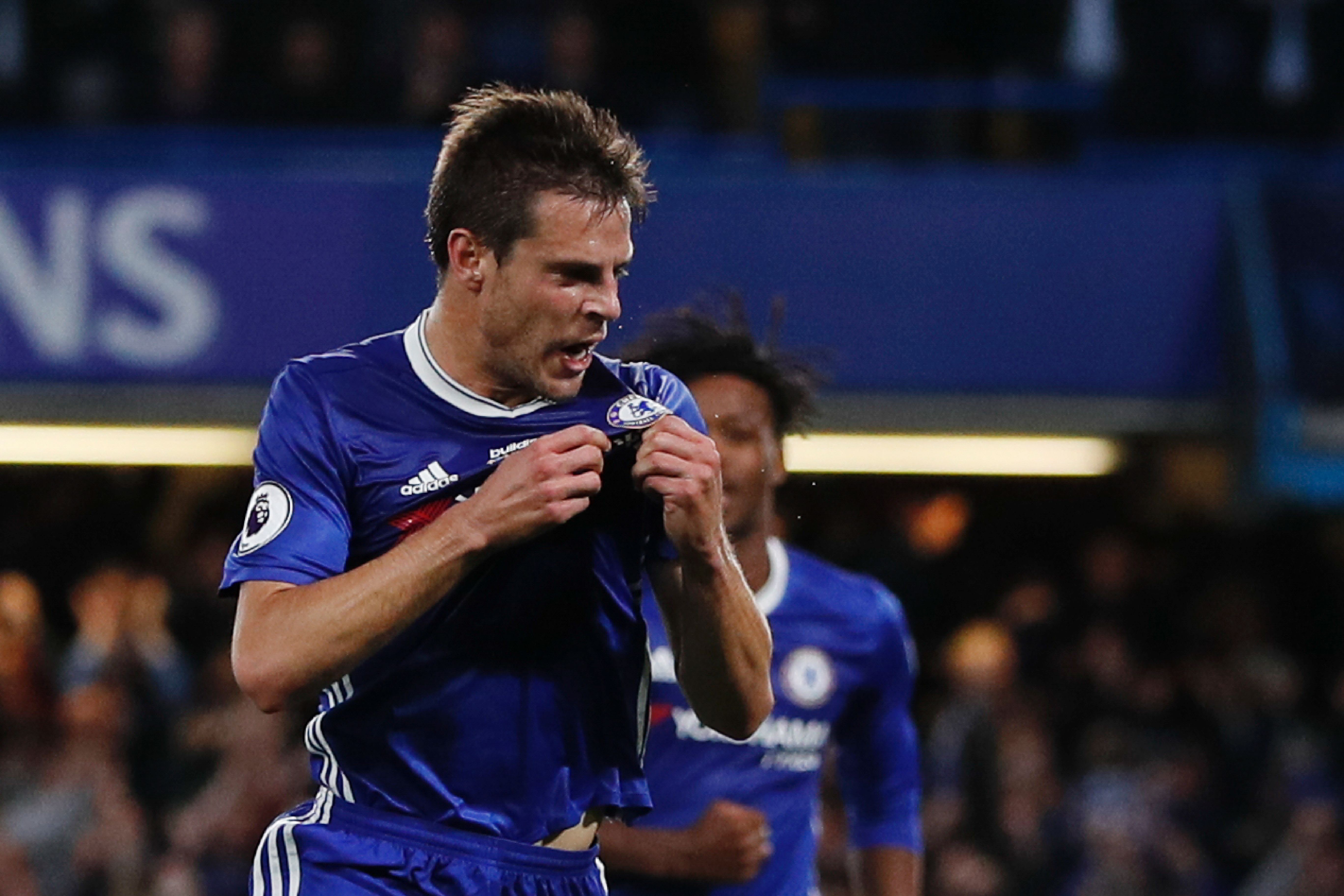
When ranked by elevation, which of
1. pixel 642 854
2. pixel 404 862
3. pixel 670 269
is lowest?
pixel 670 269

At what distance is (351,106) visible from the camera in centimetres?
1127

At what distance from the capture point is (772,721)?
498 cm

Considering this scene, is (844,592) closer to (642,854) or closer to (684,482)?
(642,854)

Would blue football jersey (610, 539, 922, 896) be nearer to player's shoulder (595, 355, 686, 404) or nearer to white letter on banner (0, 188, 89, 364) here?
player's shoulder (595, 355, 686, 404)

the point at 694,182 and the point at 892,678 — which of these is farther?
the point at 694,182

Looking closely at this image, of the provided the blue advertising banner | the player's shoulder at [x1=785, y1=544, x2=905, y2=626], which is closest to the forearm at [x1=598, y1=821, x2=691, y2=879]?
the player's shoulder at [x1=785, y1=544, x2=905, y2=626]

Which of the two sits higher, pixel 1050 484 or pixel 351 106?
pixel 351 106

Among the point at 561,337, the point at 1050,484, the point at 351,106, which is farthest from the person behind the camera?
the point at 1050,484

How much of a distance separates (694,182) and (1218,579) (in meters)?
3.18

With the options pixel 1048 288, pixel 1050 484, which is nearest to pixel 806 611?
pixel 1048 288

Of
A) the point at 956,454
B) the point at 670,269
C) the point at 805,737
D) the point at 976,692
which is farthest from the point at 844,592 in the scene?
the point at 956,454

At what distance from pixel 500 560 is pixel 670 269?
23.0 feet

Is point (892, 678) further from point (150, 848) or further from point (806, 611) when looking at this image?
point (150, 848)

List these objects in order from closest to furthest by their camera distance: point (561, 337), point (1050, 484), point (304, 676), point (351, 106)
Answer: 1. point (304, 676)
2. point (561, 337)
3. point (351, 106)
4. point (1050, 484)
